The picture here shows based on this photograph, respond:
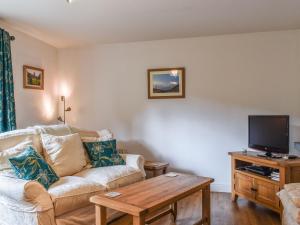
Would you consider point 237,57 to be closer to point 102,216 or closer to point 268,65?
point 268,65

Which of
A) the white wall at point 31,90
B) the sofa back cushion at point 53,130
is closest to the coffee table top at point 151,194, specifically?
the sofa back cushion at point 53,130

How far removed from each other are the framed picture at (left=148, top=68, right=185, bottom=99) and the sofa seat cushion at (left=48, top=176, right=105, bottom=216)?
189 centimetres

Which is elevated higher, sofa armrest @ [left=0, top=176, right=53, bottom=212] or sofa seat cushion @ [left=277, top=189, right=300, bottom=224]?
sofa armrest @ [left=0, top=176, right=53, bottom=212]

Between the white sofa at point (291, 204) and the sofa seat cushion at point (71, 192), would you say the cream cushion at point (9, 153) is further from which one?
the white sofa at point (291, 204)

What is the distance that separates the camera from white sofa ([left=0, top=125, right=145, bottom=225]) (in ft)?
6.97

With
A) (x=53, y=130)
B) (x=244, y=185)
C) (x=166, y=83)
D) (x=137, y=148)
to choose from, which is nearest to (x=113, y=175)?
(x=53, y=130)

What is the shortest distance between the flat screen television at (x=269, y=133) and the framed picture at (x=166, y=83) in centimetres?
112

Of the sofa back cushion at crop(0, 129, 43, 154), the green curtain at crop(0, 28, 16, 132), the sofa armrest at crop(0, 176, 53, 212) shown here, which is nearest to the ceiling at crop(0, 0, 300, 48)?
the green curtain at crop(0, 28, 16, 132)

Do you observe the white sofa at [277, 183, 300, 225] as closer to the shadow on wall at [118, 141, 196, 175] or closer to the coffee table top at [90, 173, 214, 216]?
the coffee table top at [90, 173, 214, 216]

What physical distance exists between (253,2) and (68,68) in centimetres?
304

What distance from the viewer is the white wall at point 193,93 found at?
3623 millimetres

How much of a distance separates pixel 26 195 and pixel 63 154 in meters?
0.83

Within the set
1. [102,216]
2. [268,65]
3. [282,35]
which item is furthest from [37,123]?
[282,35]

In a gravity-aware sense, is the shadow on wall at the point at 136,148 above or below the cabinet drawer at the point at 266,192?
above
